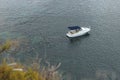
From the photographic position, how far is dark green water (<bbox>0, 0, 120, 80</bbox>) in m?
57.8

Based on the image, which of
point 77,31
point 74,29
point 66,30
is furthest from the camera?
point 66,30

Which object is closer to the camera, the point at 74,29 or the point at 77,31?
the point at 74,29

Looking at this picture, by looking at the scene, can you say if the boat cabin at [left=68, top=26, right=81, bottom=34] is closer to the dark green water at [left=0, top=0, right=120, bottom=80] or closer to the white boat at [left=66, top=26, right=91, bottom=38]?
the white boat at [left=66, top=26, right=91, bottom=38]

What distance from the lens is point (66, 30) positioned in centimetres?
7644

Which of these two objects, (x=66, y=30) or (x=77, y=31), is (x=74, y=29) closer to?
(x=77, y=31)

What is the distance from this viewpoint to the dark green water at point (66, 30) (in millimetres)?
57812

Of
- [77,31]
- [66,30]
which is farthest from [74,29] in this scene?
[66,30]

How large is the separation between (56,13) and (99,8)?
16492 mm

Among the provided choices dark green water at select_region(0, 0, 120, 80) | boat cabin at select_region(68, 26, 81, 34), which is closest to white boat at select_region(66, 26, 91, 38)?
boat cabin at select_region(68, 26, 81, 34)

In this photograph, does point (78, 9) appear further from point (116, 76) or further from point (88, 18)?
point (116, 76)

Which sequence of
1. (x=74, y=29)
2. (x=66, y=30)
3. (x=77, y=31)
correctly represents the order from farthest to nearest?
(x=66, y=30) → (x=77, y=31) → (x=74, y=29)

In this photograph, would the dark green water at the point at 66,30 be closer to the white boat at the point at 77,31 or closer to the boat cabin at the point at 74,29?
the white boat at the point at 77,31

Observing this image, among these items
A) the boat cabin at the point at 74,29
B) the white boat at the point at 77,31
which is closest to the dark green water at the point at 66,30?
the white boat at the point at 77,31

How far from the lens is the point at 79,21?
8100cm
